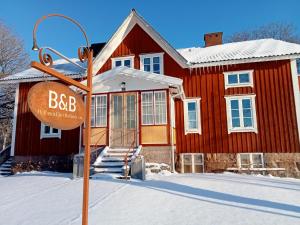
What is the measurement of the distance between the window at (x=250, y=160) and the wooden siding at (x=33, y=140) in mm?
9122

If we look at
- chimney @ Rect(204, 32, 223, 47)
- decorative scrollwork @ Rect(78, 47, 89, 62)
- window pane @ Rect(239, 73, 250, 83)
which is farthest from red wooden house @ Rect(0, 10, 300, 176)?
decorative scrollwork @ Rect(78, 47, 89, 62)

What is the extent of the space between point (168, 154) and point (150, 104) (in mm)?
2626

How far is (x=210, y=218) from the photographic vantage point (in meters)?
5.53

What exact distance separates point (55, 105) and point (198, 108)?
11.3 meters

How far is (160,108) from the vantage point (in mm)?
12836

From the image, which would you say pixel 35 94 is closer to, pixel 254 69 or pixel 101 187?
pixel 101 187

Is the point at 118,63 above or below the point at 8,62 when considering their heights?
below

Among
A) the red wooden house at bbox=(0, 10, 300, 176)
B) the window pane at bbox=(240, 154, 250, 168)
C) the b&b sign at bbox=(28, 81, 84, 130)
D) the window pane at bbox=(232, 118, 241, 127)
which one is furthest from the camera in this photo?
the window pane at bbox=(232, 118, 241, 127)

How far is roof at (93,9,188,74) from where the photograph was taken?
14914 mm

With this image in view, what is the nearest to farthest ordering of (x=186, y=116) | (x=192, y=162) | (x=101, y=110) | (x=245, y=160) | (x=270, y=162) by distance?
(x=270, y=162) < (x=245, y=160) < (x=101, y=110) < (x=192, y=162) < (x=186, y=116)

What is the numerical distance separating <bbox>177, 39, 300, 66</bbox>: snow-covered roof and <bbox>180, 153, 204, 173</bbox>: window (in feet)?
16.5

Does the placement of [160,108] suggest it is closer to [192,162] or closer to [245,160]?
[192,162]

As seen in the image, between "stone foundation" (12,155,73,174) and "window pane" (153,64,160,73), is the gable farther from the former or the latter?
"stone foundation" (12,155,73,174)

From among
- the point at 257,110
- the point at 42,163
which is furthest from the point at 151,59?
the point at 42,163
